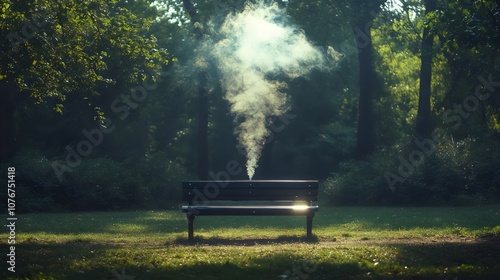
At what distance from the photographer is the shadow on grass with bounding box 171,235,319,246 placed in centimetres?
1608

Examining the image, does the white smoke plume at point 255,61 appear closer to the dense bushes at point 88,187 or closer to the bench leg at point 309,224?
the dense bushes at point 88,187

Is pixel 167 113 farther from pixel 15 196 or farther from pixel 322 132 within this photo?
pixel 15 196

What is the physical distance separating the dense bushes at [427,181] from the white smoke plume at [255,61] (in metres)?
4.04

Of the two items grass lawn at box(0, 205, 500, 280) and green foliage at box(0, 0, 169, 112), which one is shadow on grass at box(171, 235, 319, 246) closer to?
grass lawn at box(0, 205, 500, 280)

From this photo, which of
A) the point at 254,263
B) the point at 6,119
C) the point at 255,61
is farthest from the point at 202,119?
the point at 254,263

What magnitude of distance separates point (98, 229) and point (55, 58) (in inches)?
155

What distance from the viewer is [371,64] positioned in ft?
123

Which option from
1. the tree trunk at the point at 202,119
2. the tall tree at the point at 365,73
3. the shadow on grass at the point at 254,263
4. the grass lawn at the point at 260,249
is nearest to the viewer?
the shadow on grass at the point at 254,263

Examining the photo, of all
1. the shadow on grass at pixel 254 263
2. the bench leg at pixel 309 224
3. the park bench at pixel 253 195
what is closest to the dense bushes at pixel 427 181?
the bench leg at pixel 309 224

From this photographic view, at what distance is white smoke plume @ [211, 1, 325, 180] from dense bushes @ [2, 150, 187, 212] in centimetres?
355

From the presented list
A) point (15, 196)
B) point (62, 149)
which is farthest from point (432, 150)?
point (62, 149)

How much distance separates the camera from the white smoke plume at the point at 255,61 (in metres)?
34.2

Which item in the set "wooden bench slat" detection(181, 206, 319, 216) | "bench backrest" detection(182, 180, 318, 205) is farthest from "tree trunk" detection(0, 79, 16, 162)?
"wooden bench slat" detection(181, 206, 319, 216)

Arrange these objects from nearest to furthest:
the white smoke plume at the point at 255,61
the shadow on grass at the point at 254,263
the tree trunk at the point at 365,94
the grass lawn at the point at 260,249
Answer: the shadow on grass at the point at 254,263, the grass lawn at the point at 260,249, the white smoke plume at the point at 255,61, the tree trunk at the point at 365,94
